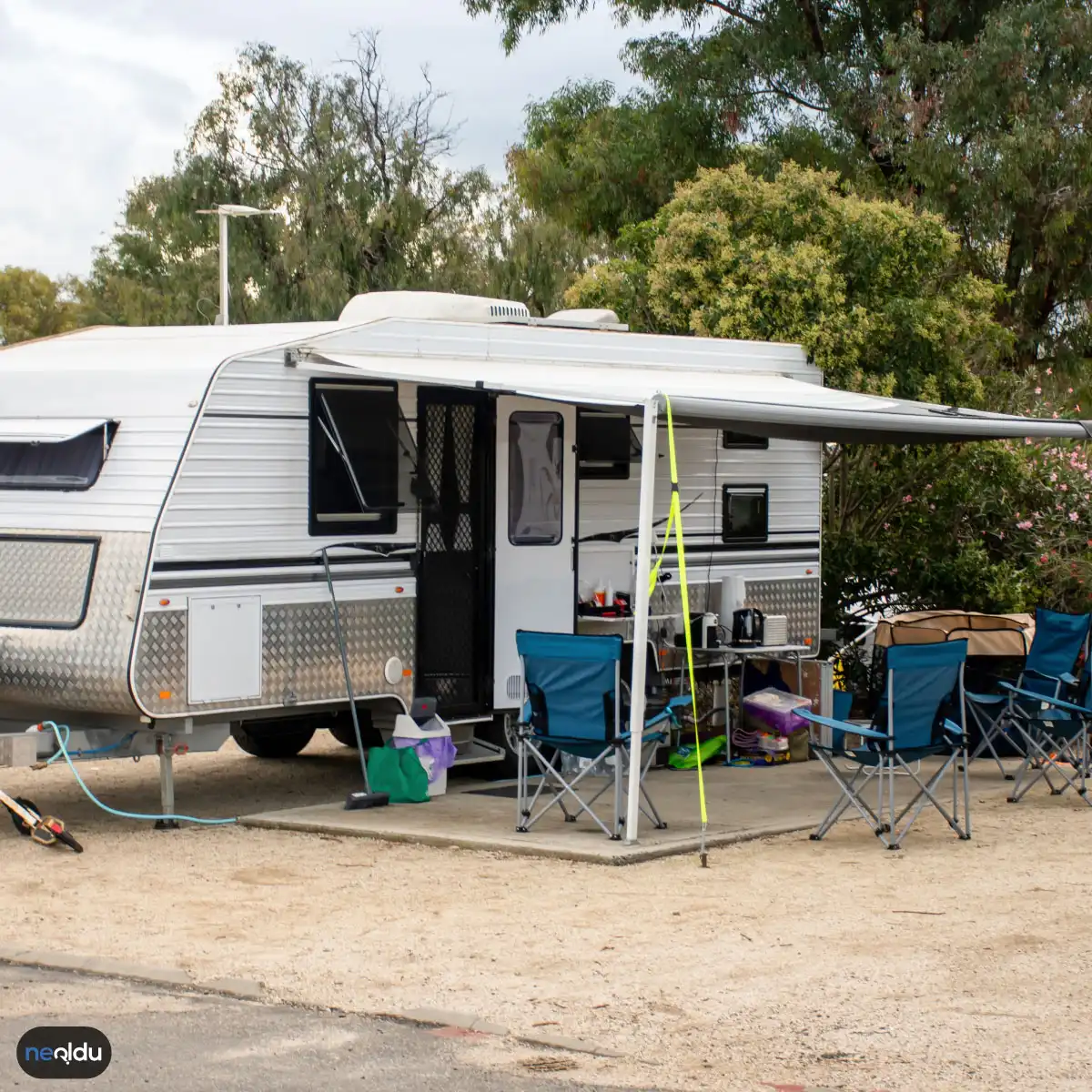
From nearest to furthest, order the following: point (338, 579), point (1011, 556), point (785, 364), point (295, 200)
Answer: point (338, 579) < point (785, 364) < point (1011, 556) < point (295, 200)

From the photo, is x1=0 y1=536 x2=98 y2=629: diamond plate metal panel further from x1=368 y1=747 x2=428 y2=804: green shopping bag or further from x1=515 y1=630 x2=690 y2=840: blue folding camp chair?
x1=515 y1=630 x2=690 y2=840: blue folding camp chair

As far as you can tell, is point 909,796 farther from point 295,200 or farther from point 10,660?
point 295,200

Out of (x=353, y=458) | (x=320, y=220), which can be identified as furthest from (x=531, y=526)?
(x=320, y=220)

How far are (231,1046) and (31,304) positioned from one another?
6153 cm

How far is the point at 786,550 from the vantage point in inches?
469

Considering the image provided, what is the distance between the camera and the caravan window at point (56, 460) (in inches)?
352

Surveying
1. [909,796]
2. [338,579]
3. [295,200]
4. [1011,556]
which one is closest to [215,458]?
[338,579]

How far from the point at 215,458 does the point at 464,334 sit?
1712 millimetres

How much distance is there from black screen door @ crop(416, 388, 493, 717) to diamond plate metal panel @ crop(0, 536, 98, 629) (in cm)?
181

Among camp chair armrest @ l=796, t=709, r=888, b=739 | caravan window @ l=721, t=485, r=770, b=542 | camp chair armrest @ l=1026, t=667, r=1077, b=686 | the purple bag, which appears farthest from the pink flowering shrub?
camp chair armrest @ l=796, t=709, r=888, b=739

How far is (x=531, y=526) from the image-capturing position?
10359 millimetres

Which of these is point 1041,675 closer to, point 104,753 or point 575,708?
point 575,708

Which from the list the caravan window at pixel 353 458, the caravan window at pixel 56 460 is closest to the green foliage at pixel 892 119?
the caravan window at pixel 353 458

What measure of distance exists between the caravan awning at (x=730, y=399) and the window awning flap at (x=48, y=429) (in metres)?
1.10
